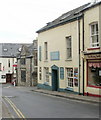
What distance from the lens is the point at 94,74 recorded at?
1914cm

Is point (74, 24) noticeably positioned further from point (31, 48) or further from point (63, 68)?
point (31, 48)

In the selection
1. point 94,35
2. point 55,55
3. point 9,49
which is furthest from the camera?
point 9,49

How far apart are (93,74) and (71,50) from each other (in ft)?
14.3

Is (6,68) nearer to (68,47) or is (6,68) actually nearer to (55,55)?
(55,55)

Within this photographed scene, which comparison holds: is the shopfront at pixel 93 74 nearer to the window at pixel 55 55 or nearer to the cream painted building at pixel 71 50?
the cream painted building at pixel 71 50

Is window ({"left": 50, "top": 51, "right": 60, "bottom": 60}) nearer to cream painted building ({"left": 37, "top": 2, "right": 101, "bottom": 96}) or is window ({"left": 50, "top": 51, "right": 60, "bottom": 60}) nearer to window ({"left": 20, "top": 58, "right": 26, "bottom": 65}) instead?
cream painted building ({"left": 37, "top": 2, "right": 101, "bottom": 96})

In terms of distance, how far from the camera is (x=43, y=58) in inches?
1164

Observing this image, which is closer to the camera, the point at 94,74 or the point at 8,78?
the point at 94,74

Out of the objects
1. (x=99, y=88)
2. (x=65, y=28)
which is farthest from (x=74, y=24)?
(x=99, y=88)

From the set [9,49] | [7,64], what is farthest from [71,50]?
[9,49]

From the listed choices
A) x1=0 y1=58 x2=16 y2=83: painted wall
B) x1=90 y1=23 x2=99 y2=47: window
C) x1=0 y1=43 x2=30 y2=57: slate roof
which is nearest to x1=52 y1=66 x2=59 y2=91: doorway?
x1=90 y1=23 x2=99 y2=47: window

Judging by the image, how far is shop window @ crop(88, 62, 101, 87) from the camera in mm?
18509

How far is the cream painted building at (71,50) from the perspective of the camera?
62.6ft

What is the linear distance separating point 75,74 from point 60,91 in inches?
150
